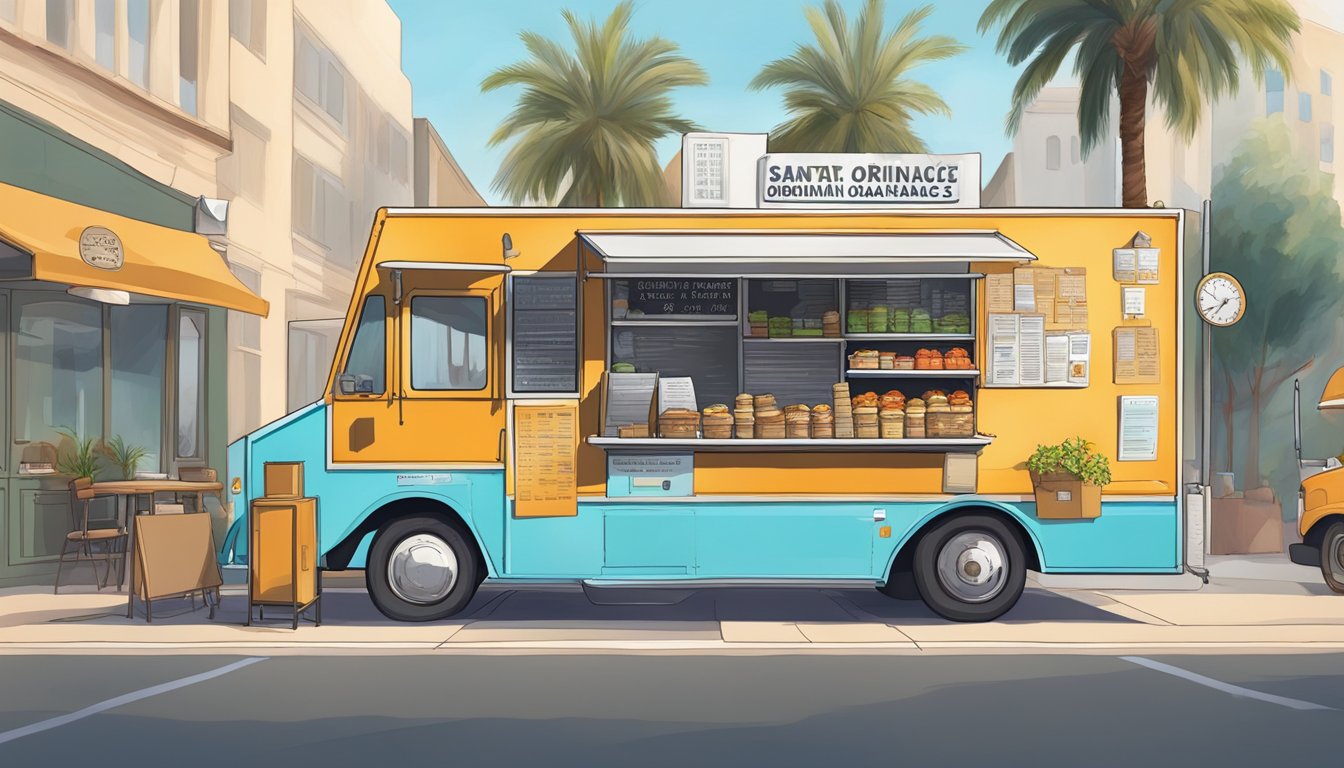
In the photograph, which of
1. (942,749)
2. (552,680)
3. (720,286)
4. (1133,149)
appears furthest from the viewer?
(1133,149)

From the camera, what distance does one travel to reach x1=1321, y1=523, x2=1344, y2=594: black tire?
12523 millimetres

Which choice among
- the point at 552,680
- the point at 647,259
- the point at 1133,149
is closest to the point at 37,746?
the point at 552,680

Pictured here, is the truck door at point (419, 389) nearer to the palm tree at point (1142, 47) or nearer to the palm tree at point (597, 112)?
the palm tree at point (1142, 47)

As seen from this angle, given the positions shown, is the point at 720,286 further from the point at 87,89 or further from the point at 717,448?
the point at 87,89

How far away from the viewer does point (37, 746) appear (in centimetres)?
630

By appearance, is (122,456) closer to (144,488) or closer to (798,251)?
(144,488)

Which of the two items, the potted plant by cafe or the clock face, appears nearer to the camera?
the potted plant by cafe

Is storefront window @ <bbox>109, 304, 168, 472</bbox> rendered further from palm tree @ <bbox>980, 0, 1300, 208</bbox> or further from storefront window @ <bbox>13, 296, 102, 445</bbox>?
palm tree @ <bbox>980, 0, 1300, 208</bbox>

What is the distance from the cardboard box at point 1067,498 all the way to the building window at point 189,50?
14.6 metres

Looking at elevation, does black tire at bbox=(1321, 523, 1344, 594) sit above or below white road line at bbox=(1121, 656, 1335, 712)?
above

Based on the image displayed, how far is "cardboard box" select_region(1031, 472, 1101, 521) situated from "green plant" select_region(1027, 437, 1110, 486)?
0.05 meters

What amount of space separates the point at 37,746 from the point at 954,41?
2355 cm

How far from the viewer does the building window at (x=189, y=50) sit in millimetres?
18859

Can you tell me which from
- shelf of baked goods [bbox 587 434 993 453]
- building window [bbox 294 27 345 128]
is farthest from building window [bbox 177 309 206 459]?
building window [bbox 294 27 345 128]
